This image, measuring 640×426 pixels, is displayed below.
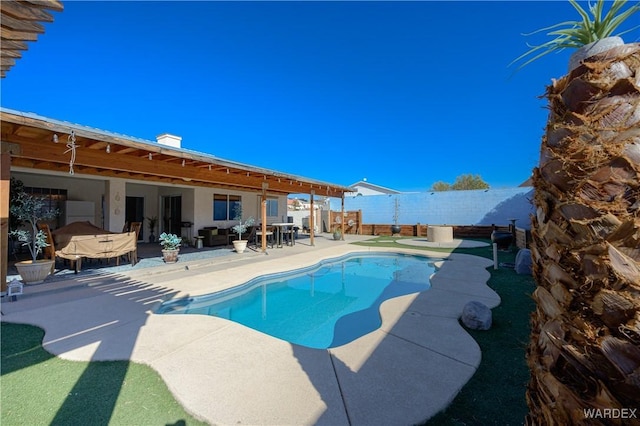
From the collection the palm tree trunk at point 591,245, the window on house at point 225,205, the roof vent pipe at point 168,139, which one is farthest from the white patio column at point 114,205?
the palm tree trunk at point 591,245

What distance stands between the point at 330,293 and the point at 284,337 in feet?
8.59

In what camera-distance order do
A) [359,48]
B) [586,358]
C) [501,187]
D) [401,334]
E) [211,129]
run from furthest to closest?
[211,129] → [501,187] → [359,48] → [401,334] → [586,358]

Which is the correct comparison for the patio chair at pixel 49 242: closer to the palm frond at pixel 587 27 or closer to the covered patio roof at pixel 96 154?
the covered patio roof at pixel 96 154

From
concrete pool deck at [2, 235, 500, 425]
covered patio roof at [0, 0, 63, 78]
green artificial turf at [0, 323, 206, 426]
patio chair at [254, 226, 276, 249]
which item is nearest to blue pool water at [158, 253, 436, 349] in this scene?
concrete pool deck at [2, 235, 500, 425]

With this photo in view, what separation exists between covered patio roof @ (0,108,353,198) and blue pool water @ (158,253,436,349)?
133 inches

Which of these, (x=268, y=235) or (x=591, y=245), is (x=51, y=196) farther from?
(x=591, y=245)

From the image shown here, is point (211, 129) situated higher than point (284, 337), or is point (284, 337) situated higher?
Answer: point (211, 129)

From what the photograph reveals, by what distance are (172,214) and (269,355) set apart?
11.8 meters

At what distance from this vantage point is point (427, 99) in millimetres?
18484

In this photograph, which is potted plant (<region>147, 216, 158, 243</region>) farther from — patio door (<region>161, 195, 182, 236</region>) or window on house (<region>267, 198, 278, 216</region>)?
window on house (<region>267, 198, 278, 216</region>)

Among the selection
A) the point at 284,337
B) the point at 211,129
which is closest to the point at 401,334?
the point at 284,337

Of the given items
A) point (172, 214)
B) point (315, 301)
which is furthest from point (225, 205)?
point (315, 301)

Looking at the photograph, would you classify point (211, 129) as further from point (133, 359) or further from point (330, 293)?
point (133, 359)

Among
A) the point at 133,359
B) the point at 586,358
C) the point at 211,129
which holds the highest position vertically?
the point at 211,129
